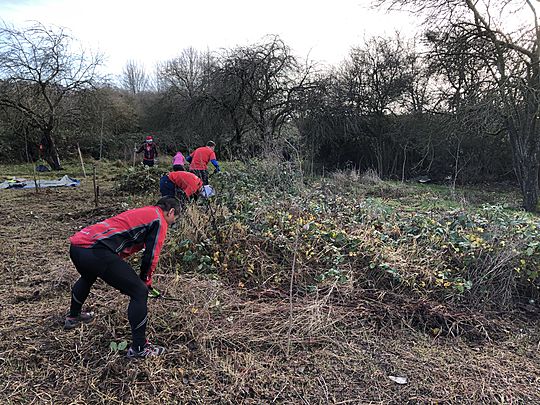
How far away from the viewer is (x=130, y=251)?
272 cm

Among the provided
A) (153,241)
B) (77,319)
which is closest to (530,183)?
(153,241)

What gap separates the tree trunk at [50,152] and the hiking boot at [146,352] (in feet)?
47.6

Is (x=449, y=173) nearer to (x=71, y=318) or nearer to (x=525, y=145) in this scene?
(x=525, y=145)

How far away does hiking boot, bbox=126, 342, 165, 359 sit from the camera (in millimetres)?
2596

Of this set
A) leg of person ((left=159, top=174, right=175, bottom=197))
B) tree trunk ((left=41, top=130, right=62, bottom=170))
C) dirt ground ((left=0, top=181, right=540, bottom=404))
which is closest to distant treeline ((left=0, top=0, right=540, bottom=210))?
tree trunk ((left=41, top=130, right=62, bottom=170))

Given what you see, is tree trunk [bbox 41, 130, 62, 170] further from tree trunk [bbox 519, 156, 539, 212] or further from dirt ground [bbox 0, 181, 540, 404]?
tree trunk [bbox 519, 156, 539, 212]

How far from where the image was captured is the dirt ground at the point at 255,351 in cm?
243

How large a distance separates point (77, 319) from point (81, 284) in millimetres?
350

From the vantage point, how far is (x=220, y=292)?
3.54 metres

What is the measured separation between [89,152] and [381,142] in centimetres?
1428

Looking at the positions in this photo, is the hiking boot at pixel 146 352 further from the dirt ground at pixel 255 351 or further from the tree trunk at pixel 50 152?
the tree trunk at pixel 50 152

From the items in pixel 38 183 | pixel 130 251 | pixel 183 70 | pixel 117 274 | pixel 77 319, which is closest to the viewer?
pixel 117 274

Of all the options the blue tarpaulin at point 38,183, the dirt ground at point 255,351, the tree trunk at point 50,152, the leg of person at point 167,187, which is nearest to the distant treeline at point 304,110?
the tree trunk at point 50,152

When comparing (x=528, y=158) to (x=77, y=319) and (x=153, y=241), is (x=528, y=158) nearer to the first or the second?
(x=153, y=241)
